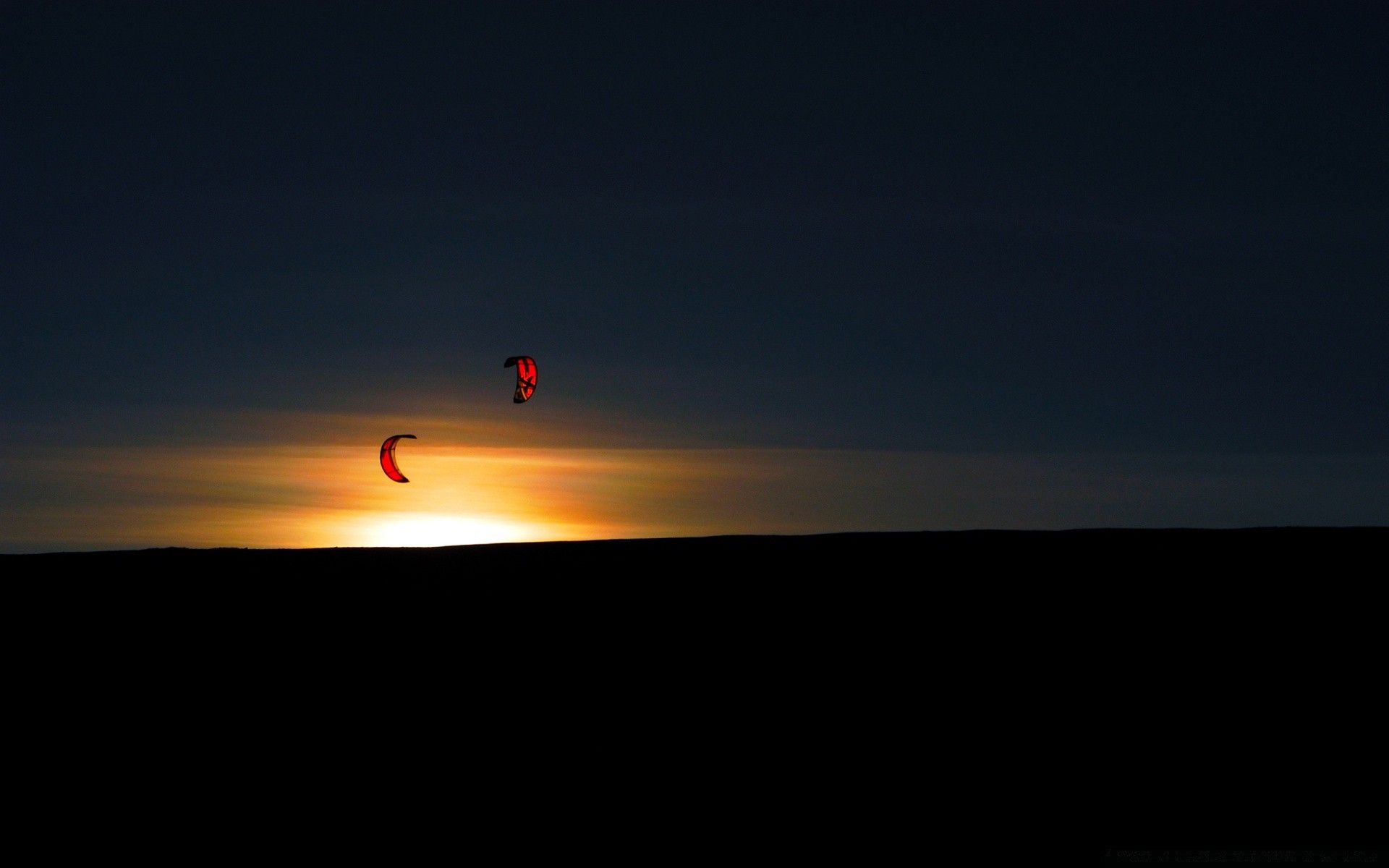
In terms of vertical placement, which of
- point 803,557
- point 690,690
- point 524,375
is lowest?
point 690,690

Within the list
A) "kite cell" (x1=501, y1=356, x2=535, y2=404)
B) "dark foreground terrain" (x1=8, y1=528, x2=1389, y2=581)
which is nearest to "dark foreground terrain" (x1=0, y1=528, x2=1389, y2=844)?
"dark foreground terrain" (x1=8, y1=528, x2=1389, y2=581)

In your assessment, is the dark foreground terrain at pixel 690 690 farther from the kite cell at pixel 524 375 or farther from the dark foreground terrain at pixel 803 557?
the kite cell at pixel 524 375

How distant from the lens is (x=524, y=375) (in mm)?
27062

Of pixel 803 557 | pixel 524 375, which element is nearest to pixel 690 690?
pixel 803 557

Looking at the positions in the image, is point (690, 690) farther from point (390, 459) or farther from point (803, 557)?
point (390, 459)

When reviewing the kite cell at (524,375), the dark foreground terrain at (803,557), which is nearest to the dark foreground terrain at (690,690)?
the dark foreground terrain at (803,557)

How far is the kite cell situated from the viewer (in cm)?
2547

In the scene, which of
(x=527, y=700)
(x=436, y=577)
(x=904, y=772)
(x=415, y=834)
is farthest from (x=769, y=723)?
(x=436, y=577)

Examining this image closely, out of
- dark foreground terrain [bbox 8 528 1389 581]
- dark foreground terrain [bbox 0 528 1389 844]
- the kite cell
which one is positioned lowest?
dark foreground terrain [bbox 0 528 1389 844]

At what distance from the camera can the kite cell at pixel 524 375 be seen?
25469 millimetres

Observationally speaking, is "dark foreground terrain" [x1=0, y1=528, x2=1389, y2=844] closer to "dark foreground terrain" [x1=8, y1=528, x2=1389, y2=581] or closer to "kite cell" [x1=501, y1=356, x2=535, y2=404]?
"dark foreground terrain" [x1=8, y1=528, x2=1389, y2=581]

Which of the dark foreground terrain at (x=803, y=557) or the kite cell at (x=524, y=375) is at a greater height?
the kite cell at (x=524, y=375)

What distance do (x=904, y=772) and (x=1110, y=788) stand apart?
1783mm

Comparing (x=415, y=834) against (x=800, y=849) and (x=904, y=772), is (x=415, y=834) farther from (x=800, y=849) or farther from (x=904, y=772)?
(x=904, y=772)
